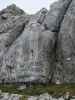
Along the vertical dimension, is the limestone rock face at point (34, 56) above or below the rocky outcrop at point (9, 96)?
above

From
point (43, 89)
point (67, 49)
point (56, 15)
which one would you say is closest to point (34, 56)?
point (67, 49)

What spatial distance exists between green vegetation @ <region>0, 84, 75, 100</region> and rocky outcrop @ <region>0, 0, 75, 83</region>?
2171mm

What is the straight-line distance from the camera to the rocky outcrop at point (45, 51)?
5344 centimetres

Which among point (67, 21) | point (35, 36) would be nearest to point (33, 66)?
point (35, 36)

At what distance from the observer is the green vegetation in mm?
45697

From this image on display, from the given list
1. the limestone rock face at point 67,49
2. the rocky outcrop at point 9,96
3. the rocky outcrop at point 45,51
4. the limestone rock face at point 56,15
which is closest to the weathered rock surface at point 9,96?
the rocky outcrop at point 9,96

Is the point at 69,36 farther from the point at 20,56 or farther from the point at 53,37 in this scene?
the point at 20,56

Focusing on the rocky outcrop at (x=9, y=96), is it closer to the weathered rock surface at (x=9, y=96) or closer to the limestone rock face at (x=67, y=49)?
the weathered rock surface at (x=9, y=96)

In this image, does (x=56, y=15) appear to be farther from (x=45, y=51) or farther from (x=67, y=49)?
(x=67, y=49)

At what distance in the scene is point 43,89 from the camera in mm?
48656

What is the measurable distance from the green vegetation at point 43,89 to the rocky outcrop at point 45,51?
2171 mm

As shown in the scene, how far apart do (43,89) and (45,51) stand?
8070mm

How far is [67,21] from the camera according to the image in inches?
2158

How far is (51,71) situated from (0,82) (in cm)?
843
